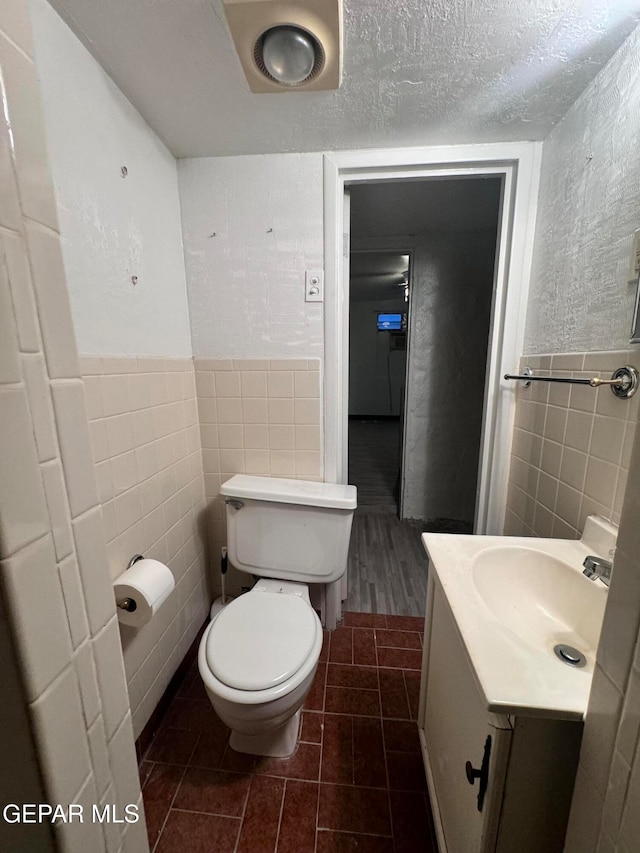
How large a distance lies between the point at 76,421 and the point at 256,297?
3.72ft

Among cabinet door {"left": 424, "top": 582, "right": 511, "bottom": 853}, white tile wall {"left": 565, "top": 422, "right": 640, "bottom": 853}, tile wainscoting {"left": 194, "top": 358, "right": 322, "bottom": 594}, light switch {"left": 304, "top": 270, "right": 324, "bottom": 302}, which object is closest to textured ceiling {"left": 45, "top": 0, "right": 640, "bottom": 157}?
light switch {"left": 304, "top": 270, "right": 324, "bottom": 302}

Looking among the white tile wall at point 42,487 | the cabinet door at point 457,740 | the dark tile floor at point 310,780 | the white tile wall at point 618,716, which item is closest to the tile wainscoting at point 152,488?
the dark tile floor at point 310,780

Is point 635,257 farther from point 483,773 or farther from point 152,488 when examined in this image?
point 152,488

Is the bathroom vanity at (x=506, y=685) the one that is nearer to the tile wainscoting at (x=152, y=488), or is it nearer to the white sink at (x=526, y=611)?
the white sink at (x=526, y=611)

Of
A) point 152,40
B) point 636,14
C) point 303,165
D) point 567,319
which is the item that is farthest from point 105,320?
point 636,14

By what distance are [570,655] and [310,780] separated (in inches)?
34.7

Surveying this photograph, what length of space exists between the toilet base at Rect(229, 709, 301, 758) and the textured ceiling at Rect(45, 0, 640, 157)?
1.95m

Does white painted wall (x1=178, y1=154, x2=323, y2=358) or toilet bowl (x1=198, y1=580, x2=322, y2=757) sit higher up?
white painted wall (x1=178, y1=154, x2=323, y2=358)

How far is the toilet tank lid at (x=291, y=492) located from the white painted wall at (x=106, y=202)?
24.0 inches

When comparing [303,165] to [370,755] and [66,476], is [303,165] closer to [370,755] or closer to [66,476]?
[66,476]

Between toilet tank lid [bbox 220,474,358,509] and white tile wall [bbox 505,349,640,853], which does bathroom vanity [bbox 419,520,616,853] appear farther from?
toilet tank lid [bbox 220,474,358,509]

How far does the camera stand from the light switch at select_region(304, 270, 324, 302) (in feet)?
4.42

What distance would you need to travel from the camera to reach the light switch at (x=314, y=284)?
1347mm

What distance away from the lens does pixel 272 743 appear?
1088 mm
